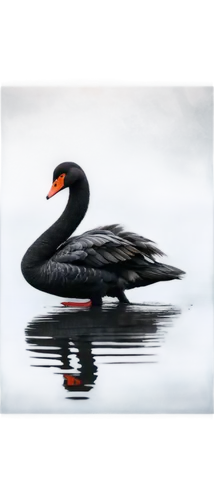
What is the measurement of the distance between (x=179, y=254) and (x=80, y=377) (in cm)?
57

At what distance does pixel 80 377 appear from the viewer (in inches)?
121

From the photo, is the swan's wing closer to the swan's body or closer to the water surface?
the swan's body

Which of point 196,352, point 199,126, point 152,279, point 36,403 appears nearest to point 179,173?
point 199,126

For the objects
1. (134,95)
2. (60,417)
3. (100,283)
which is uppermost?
(134,95)

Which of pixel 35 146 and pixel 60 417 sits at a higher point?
pixel 35 146

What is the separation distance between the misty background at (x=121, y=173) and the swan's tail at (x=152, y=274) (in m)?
0.02

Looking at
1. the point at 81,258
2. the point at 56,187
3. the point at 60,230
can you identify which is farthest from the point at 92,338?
the point at 56,187

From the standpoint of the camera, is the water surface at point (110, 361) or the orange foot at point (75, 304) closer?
the water surface at point (110, 361)

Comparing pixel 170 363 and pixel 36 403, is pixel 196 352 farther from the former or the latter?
pixel 36 403

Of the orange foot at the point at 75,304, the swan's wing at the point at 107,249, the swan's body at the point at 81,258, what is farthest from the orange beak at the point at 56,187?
the orange foot at the point at 75,304

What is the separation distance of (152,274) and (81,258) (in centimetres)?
27

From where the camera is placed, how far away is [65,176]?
10.3ft

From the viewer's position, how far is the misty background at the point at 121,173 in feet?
10.3

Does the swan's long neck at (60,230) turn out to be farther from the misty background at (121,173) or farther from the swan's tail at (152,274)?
the swan's tail at (152,274)
